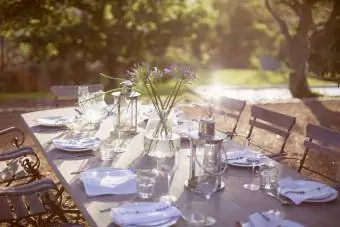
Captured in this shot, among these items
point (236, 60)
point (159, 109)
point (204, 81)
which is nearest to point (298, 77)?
point (204, 81)

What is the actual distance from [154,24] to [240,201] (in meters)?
10.5

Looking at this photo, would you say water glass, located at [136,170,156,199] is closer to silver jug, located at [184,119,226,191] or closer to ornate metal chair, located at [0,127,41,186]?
silver jug, located at [184,119,226,191]

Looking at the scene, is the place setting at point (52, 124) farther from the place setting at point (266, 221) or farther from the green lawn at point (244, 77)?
the green lawn at point (244, 77)

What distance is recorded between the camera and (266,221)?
7.98 ft

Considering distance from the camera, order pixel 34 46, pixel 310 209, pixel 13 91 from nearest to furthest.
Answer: pixel 310 209
pixel 34 46
pixel 13 91

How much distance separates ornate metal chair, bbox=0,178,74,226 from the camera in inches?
130

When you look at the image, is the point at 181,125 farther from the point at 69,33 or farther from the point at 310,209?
the point at 69,33

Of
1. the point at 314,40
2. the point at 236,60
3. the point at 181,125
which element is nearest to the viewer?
the point at 181,125

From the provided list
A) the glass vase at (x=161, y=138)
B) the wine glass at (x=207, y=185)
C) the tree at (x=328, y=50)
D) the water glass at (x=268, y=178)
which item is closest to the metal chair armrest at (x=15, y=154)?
the glass vase at (x=161, y=138)

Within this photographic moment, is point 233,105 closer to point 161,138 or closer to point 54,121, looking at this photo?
point 54,121

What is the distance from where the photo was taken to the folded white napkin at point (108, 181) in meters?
2.85

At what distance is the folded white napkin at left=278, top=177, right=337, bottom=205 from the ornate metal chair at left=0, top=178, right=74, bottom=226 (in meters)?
1.34

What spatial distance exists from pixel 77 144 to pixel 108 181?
0.84 metres

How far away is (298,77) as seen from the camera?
14.1 metres
